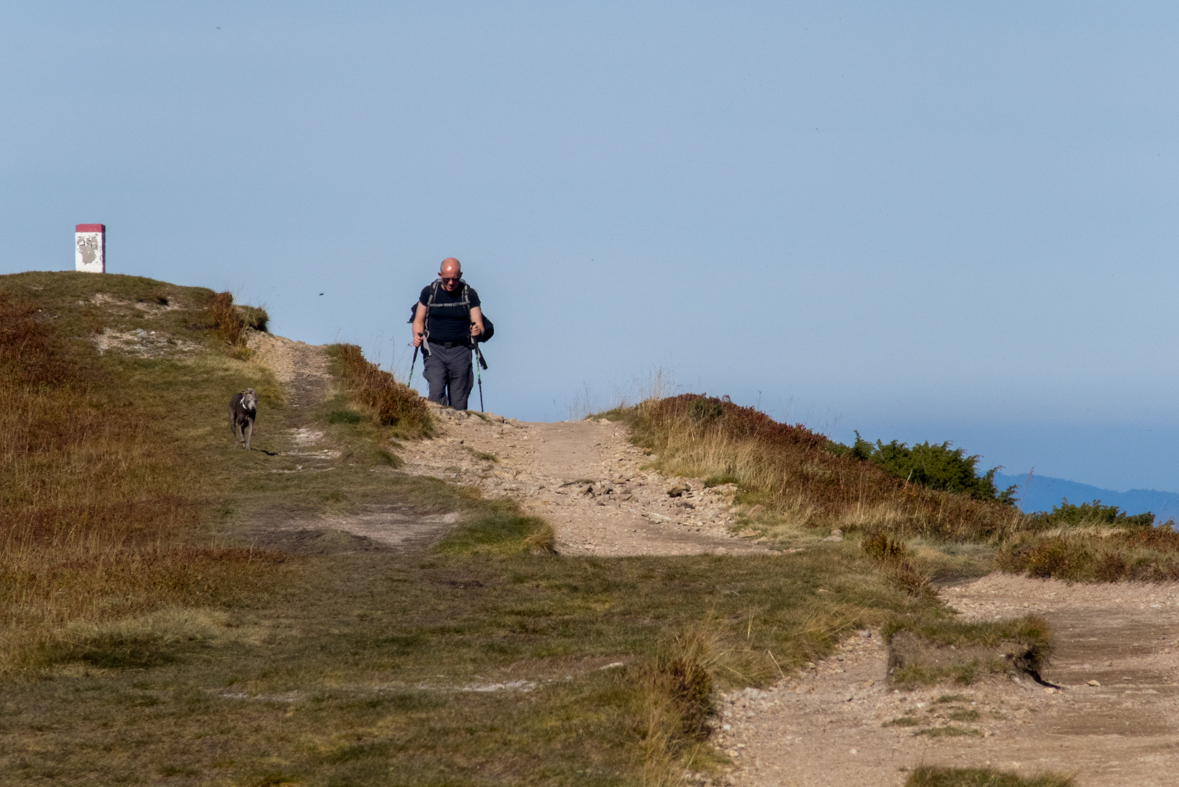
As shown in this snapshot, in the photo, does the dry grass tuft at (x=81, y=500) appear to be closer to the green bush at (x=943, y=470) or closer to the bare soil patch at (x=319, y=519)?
the bare soil patch at (x=319, y=519)

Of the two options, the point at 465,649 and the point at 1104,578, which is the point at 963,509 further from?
the point at 465,649

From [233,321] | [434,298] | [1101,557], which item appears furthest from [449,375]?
[1101,557]

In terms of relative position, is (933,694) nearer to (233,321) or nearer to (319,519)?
(319,519)

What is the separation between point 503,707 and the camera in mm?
7250

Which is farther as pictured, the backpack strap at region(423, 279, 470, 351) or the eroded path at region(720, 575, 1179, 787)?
the backpack strap at region(423, 279, 470, 351)

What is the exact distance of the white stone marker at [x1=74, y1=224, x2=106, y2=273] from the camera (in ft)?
91.7

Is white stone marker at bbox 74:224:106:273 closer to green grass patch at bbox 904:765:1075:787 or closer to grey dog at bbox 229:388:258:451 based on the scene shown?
grey dog at bbox 229:388:258:451

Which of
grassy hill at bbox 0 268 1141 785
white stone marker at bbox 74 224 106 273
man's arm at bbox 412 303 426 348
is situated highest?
white stone marker at bbox 74 224 106 273

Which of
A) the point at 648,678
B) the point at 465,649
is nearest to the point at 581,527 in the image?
the point at 465,649

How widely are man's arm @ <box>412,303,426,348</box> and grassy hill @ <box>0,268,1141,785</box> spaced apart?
1158mm

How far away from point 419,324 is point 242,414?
3982 millimetres

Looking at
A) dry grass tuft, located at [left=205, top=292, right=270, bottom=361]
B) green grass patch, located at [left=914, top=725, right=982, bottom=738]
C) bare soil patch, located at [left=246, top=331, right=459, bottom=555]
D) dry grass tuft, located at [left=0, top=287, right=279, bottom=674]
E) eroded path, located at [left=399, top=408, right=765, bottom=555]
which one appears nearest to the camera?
green grass patch, located at [left=914, top=725, right=982, bottom=738]

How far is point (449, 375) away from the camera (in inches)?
890

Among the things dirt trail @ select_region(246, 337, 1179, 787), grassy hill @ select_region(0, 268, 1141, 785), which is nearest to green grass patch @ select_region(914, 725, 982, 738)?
dirt trail @ select_region(246, 337, 1179, 787)
